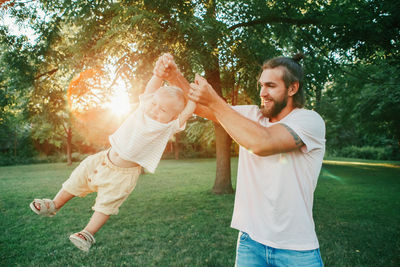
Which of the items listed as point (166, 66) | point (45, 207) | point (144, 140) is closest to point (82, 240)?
point (45, 207)

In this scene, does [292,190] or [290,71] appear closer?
[292,190]

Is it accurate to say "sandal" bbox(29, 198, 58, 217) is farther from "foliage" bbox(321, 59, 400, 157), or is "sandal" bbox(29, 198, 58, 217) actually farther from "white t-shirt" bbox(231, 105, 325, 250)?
"foliage" bbox(321, 59, 400, 157)

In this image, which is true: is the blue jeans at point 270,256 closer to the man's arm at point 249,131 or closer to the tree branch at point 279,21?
the man's arm at point 249,131

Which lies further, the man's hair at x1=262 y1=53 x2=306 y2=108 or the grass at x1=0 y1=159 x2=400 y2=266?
the grass at x1=0 y1=159 x2=400 y2=266

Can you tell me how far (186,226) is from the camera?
7012 millimetres

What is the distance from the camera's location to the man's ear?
84.2 inches

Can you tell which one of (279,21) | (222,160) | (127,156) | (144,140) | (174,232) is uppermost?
(279,21)

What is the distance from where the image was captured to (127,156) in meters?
2.69

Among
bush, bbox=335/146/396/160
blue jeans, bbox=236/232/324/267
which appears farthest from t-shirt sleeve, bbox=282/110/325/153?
bush, bbox=335/146/396/160

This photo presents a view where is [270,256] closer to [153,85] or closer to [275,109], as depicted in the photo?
[275,109]

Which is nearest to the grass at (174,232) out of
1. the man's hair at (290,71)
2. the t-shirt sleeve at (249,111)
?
the t-shirt sleeve at (249,111)

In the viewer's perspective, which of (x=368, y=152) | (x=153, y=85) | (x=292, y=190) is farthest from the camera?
(x=368, y=152)

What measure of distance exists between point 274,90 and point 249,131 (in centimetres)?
52

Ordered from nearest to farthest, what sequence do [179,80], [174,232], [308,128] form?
1. [308,128]
2. [179,80]
3. [174,232]
